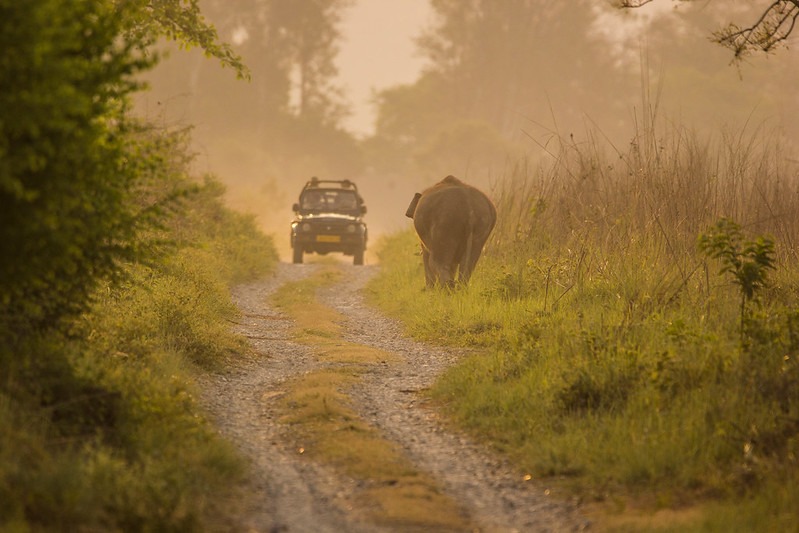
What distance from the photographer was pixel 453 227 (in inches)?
563

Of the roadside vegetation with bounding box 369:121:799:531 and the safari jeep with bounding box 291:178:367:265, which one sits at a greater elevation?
the safari jeep with bounding box 291:178:367:265

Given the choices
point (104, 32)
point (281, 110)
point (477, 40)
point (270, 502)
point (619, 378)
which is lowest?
point (270, 502)

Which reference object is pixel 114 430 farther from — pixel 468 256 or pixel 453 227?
pixel 468 256

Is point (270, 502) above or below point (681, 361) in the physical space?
below

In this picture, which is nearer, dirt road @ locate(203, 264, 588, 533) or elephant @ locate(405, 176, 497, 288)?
dirt road @ locate(203, 264, 588, 533)

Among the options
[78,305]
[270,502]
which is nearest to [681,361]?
[270,502]

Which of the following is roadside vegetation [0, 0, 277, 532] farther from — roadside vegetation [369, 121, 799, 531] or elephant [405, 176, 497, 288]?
elephant [405, 176, 497, 288]

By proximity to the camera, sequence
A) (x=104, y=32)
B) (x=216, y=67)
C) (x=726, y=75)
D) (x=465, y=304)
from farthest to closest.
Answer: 1. (x=216, y=67)
2. (x=726, y=75)
3. (x=465, y=304)
4. (x=104, y=32)

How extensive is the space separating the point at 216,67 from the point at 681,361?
156 ft

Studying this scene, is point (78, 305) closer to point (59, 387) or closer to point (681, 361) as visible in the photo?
point (59, 387)

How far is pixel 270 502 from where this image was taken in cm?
614

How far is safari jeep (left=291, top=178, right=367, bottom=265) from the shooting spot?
24.4 metres

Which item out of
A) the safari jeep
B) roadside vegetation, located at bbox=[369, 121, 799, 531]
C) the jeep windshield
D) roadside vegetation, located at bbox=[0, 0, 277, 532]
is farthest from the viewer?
the jeep windshield

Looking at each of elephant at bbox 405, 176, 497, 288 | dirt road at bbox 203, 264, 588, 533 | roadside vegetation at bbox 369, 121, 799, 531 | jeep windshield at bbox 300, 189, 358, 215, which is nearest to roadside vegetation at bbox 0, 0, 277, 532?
dirt road at bbox 203, 264, 588, 533
